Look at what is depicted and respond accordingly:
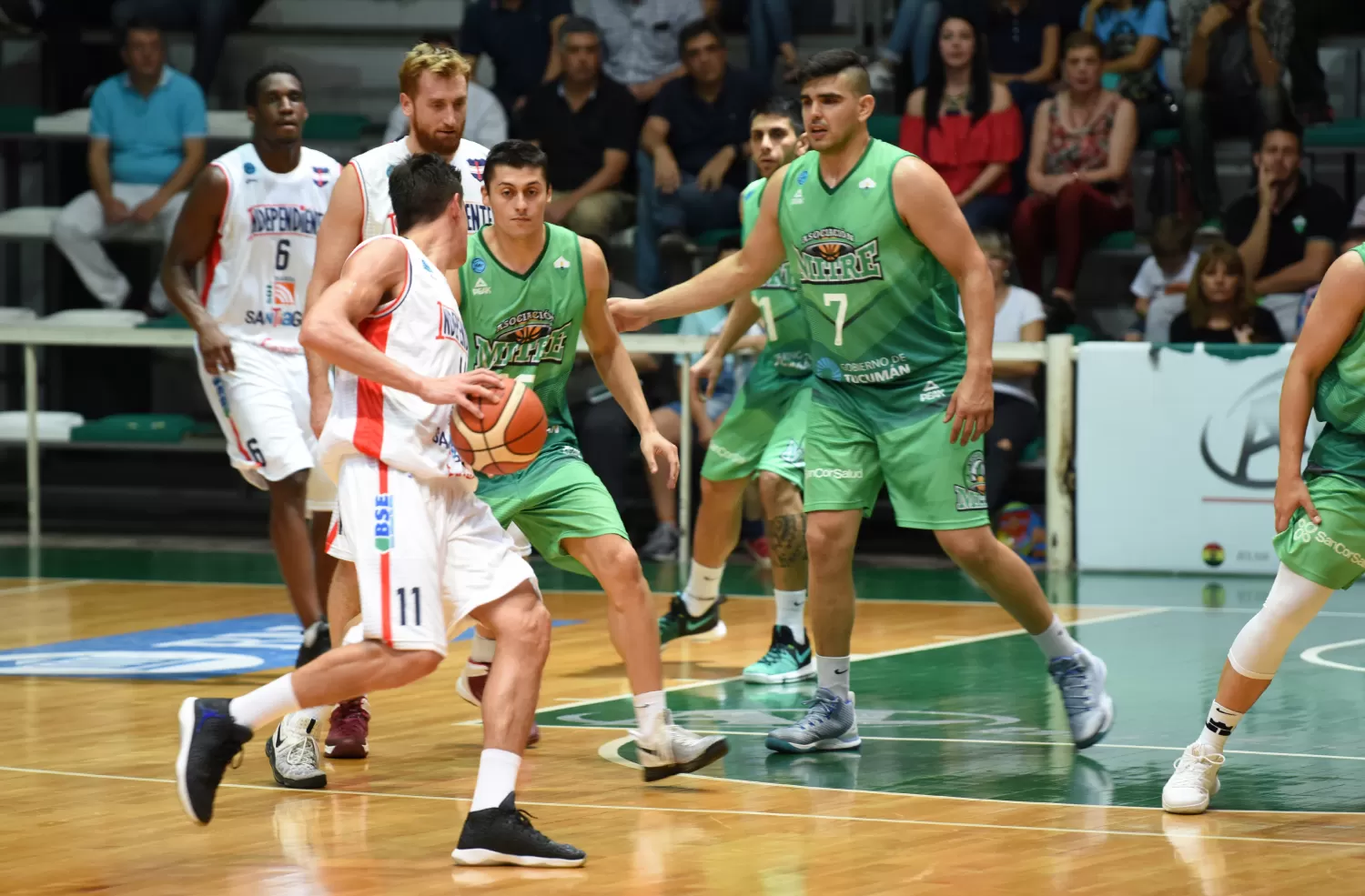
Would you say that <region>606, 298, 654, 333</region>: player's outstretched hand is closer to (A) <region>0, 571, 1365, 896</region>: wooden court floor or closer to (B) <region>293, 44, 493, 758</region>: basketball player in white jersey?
(B) <region>293, 44, 493, 758</region>: basketball player in white jersey

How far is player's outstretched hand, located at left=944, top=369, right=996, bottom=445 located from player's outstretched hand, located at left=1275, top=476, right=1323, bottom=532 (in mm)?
1075

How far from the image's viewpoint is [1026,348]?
11.8 metres

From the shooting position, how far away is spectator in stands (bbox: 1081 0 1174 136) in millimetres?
13766

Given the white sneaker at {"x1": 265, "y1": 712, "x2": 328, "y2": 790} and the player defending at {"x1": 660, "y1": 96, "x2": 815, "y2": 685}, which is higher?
the player defending at {"x1": 660, "y1": 96, "x2": 815, "y2": 685}

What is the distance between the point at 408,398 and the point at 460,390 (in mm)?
311

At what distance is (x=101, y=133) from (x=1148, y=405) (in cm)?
740

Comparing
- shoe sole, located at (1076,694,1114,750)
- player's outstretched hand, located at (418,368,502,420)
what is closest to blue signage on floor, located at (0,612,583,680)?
shoe sole, located at (1076,694,1114,750)

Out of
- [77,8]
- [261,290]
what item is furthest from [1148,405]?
[77,8]

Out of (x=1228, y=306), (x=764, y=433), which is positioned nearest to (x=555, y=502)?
(x=764, y=433)

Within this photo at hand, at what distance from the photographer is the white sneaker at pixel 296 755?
20.0 feet

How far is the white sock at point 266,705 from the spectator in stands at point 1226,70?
9570 millimetres

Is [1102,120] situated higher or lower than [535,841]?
higher

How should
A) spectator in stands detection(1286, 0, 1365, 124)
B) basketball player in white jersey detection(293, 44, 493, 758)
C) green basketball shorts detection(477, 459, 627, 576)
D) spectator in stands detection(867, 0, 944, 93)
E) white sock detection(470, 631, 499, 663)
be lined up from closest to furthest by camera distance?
green basketball shorts detection(477, 459, 627, 576)
basketball player in white jersey detection(293, 44, 493, 758)
white sock detection(470, 631, 499, 663)
spectator in stands detection(1286, 0, 1365, 124)
spectator in stands detection(867, 0, 944, 93)

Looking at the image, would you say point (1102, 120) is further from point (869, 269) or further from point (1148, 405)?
point (869, 269)
